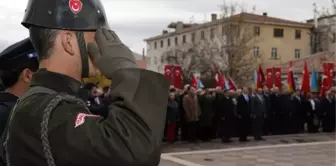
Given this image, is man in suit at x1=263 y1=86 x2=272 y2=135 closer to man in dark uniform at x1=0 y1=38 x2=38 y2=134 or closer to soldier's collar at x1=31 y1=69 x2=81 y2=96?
man in dark uniform at x1=0 y1=38 x2=38 y2=134

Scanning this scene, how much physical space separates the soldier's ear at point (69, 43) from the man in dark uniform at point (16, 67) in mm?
1153

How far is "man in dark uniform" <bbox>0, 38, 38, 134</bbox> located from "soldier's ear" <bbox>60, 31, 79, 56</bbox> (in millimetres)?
1153

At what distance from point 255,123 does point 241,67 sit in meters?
19.4

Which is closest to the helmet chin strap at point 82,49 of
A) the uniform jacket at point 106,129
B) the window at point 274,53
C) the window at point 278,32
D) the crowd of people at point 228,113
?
the uniform jacket at point 106,129

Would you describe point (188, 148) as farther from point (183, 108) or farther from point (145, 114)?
point (145, 114)

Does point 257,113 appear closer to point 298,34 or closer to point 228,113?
point 228,113

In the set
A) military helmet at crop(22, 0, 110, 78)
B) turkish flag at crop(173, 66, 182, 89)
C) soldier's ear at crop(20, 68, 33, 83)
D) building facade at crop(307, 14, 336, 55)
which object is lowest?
soldier's ear at crop(20, 68, 33, 83)

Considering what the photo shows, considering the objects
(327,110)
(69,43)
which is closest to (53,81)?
(69,43)

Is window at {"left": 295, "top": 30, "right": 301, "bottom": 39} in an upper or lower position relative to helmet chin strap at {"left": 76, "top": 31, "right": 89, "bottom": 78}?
upper

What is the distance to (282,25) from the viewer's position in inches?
2128

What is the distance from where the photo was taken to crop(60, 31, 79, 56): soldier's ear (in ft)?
4.11

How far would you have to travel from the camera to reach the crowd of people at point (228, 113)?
40.8ft

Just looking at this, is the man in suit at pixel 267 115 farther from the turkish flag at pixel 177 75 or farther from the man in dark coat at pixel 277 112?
the turkish flag at pixel 177 75

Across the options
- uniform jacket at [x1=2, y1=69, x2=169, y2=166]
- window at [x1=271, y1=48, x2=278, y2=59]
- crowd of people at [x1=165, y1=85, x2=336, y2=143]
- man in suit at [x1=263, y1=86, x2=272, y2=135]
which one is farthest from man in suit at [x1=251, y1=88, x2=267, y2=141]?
window at [x1=271, y1=48, x2=278, y2=59]
